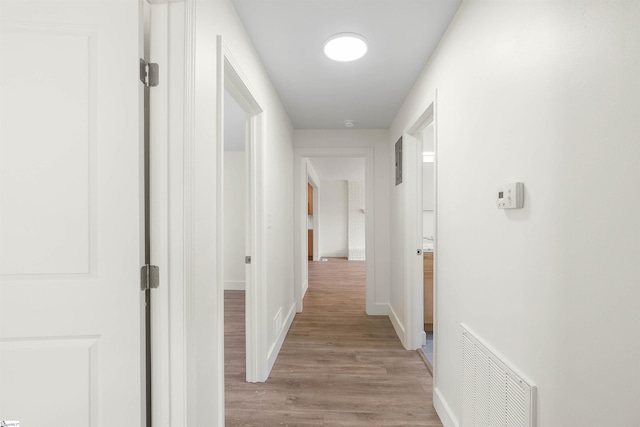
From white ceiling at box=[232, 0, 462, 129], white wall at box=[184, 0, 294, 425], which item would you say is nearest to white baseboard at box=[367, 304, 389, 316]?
white ceiling at box=[232, 0, 462, 129]

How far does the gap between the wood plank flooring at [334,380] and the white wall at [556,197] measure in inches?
23.2

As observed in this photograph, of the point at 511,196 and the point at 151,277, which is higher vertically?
the point at 511,196

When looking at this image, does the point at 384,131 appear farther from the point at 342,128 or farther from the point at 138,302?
the point at 138,302

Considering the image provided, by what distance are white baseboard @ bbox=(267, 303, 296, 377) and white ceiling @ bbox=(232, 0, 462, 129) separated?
223 cm

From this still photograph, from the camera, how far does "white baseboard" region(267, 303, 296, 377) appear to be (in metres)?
2.48

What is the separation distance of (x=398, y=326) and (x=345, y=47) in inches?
105

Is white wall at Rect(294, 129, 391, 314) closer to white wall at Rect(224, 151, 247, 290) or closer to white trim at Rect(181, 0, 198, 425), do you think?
white wall at Rect(224, 151, 247, 290)

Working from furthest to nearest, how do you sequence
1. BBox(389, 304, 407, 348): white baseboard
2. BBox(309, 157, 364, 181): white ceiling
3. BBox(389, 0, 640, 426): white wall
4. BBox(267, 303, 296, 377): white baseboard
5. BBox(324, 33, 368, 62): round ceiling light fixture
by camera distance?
BBox(309, 157, 364, 181): white ceiling → BBox(389, 304, 407, 348): white baseboard → BBox(267, 303, 296, 377): white baseboard → BBox(324, 33, 368, 62): round ceiling light fixture → BBox(389, 0, 640, 426): white wall

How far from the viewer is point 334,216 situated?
9.37 m

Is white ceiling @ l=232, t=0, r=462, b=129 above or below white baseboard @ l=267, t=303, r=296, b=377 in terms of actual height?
above

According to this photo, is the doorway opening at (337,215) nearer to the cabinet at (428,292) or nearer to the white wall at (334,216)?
the white wall at (334,216)

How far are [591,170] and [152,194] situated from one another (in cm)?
139

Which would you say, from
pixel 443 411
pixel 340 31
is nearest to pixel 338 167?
pixel 340 31

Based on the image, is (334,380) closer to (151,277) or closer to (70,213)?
(151,277)
